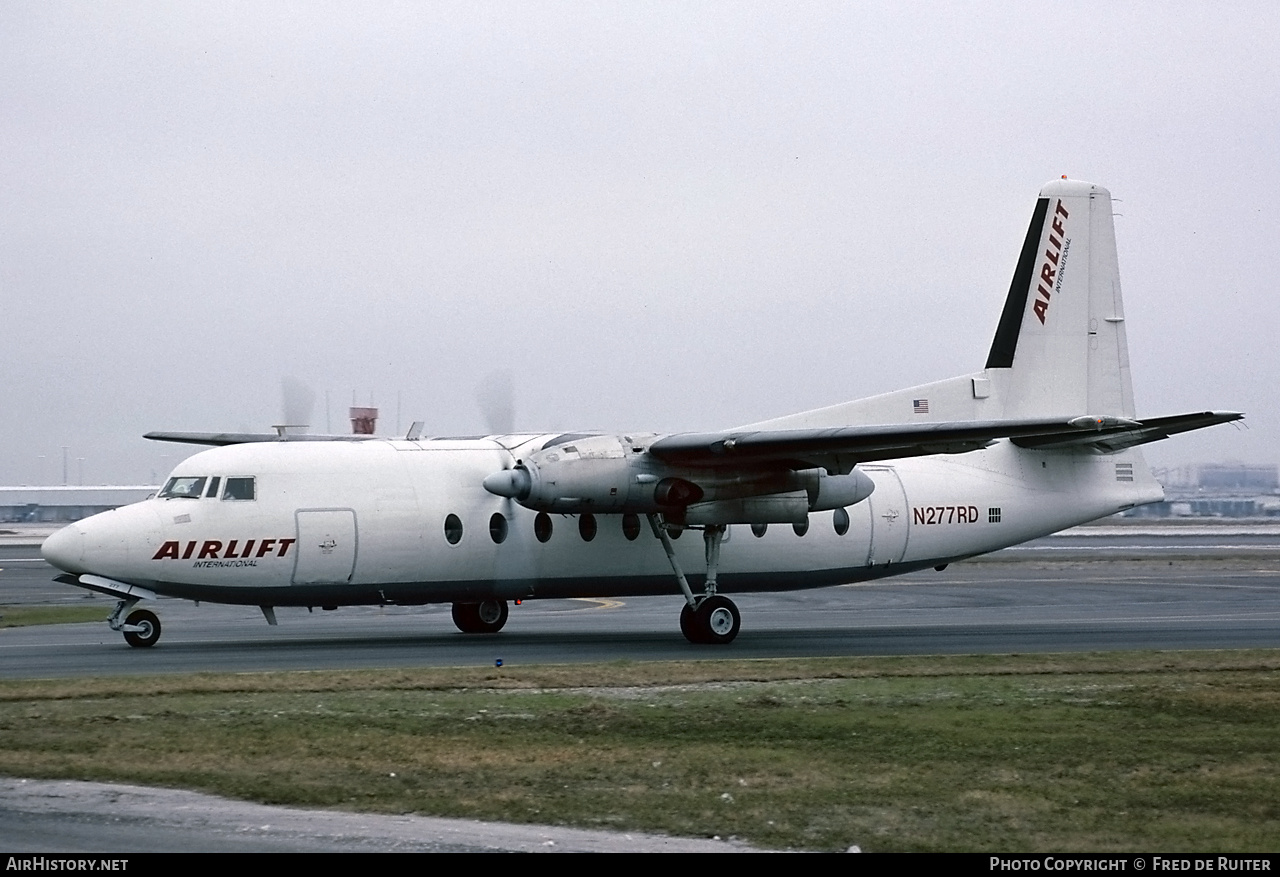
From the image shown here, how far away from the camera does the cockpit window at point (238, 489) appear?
20.9 meters

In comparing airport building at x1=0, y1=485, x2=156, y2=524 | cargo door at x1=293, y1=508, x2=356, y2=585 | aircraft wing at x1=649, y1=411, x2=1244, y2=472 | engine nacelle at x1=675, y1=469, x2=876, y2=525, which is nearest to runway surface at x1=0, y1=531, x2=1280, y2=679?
cargo door at x1=293, y1=508, x2=356, y2=585

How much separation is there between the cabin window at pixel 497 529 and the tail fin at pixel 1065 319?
9.36 metres

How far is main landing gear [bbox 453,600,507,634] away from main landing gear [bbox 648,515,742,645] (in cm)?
325

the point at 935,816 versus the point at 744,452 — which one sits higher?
the point at 744,452

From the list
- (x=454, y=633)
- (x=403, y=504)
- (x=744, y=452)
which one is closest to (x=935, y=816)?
(x=744, y=452)

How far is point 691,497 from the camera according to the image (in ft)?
72.2

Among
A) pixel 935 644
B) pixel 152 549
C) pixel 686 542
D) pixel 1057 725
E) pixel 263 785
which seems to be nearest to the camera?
pixel 263 785

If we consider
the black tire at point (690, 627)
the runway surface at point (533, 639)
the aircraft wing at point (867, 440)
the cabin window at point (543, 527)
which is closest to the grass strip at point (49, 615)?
the runway surface at point (533, 639)

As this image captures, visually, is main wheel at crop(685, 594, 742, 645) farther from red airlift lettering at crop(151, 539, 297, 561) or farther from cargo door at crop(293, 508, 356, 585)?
red airlift lettering at crop(151, 539, 297, 561)

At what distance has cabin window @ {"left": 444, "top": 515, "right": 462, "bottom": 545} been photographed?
22.0 metres

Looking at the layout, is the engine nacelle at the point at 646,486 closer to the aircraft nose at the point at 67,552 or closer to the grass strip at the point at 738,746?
the grass strip at the point at 738,746

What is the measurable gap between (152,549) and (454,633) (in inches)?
241

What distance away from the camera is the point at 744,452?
69.4ft
